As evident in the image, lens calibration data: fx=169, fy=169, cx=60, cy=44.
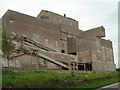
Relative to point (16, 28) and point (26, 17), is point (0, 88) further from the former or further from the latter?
point (26, 17)

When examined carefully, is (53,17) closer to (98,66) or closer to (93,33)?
(93,33)

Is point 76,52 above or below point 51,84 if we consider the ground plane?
above

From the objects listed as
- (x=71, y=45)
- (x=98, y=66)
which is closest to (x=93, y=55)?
(x=98, y=66)

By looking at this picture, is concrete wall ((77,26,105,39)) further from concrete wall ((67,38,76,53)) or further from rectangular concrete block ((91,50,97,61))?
rectangular concrete block ((91,50,97,61))

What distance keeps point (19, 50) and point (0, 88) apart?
1370 centimetres

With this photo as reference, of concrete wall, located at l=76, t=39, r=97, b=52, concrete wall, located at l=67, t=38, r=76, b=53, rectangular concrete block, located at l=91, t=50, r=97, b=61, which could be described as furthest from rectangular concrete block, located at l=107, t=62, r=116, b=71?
concrete wall, located at l=67, t=38, r=76, b=53

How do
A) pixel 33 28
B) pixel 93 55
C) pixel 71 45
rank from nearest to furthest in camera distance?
pixel 33 28, pixel 93 55, pixel 71 45

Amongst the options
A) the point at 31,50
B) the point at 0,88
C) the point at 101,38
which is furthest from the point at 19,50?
the point at 101,38

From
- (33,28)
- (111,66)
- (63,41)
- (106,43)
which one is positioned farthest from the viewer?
(106,43)

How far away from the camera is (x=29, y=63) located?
1277 inches

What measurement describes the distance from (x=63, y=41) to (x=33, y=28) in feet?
36.7

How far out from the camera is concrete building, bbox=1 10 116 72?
3600 cm

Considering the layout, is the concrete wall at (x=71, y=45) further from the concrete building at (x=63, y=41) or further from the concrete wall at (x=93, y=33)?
the concrete wall at (x=93, y=33)

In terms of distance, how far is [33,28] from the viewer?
3962 centimetres
